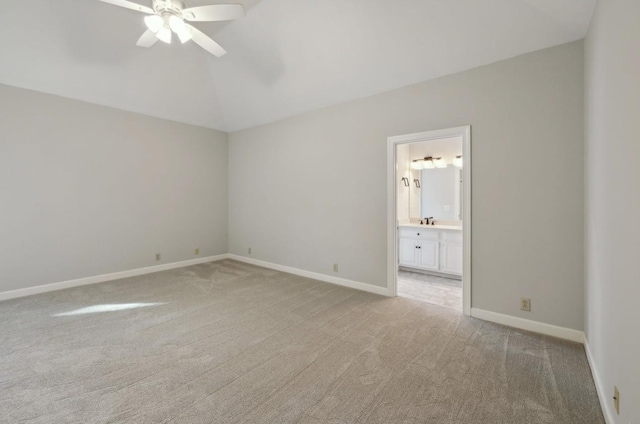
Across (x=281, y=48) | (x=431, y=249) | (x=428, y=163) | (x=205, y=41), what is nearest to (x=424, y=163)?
(x=428, y=163)

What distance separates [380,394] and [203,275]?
3756 mm

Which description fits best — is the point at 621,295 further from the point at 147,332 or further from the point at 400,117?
the point at 147,332

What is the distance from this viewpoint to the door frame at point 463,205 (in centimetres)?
309

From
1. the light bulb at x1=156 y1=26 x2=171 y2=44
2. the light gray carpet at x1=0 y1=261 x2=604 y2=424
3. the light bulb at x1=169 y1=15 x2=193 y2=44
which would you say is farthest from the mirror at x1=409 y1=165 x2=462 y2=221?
the light bulb at x1=156 y1=26 x2=171 y2=44

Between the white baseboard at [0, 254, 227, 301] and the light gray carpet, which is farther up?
the white baseboard at [0, 254, 227, 301]

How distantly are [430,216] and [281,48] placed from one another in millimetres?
3860

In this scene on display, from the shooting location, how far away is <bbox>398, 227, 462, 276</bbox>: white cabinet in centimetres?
457

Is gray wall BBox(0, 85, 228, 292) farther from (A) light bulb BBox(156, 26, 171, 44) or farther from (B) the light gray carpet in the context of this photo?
(A) light bulb BBox(156, 26, 171, 44)

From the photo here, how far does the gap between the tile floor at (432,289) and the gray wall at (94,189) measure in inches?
156

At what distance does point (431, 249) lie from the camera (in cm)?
481

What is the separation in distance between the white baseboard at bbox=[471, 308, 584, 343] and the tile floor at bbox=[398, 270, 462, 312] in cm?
28

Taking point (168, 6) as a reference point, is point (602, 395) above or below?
below

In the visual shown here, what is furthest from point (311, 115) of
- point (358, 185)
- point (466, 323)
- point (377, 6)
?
point (466, 323)

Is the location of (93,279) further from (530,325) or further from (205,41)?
(530,325)
